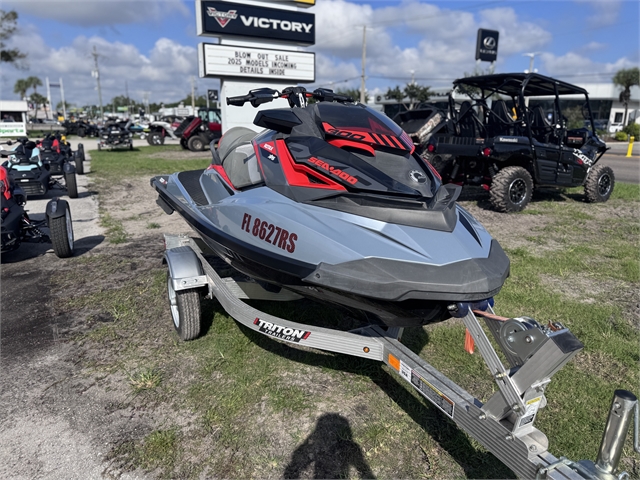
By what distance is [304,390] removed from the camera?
2.86m

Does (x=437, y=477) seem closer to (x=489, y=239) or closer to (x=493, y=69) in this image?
(x=489, y=239)

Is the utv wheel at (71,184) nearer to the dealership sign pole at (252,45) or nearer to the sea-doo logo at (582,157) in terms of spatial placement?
the dealership sign pole at (252,45)

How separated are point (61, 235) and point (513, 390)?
16.5 ft

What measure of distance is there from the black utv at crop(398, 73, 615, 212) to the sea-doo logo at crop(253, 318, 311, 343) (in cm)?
597

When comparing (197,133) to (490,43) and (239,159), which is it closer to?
(239,159)

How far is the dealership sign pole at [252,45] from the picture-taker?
1416 centimetres

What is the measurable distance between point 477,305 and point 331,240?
78 cm

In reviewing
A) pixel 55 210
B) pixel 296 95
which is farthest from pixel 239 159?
pixel 55 210

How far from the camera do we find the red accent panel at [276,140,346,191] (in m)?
2.56

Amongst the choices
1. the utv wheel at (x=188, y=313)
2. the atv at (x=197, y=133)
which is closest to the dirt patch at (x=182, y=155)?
the atv at (x=197, y=133)

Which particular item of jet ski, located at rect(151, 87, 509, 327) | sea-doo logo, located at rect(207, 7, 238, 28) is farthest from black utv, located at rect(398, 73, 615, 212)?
sea-doo logo, located at rect(207, 7, 238, 28)

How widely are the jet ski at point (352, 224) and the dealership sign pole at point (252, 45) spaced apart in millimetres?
12383

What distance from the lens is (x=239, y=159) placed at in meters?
3.30

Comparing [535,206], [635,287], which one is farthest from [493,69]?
[635,287]
